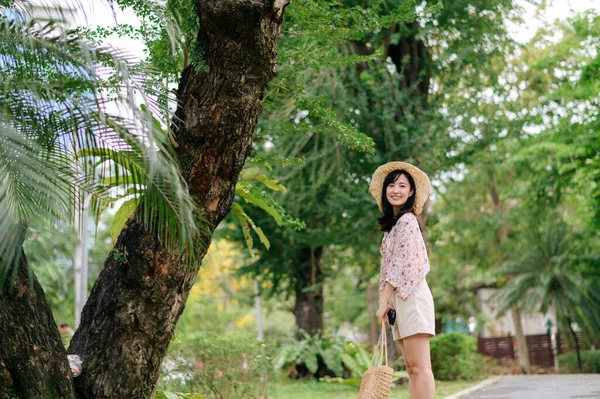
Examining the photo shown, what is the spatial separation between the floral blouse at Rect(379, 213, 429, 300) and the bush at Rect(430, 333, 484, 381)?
35.4ft

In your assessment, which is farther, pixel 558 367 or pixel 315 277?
pixel 558 367

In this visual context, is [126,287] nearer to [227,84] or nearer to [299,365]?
[227,84]

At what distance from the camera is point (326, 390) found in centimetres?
1344

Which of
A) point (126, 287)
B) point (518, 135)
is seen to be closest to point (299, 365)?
point (518, 135)

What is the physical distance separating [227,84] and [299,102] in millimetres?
2047

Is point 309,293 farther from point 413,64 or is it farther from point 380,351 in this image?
point 380,351

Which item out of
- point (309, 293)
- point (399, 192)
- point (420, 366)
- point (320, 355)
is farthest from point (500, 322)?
point (420, 366)

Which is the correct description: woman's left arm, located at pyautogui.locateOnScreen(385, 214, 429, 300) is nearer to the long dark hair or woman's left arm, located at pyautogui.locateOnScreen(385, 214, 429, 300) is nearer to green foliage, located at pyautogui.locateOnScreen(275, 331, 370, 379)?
the long dark hair

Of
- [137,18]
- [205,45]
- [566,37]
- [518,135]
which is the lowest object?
[205,45]

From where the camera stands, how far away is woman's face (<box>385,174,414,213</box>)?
18.1ft

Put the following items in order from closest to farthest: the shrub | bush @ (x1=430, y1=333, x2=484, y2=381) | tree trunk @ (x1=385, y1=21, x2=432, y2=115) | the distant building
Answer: tree trunk @ (x1=385, y1=21, x2=432, y2=115), bush @ (x1=430, y1=333, x2=484, y2=381), the shrub, the distant building

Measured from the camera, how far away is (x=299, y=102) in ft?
22.9

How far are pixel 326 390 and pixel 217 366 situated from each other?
509 centimetres

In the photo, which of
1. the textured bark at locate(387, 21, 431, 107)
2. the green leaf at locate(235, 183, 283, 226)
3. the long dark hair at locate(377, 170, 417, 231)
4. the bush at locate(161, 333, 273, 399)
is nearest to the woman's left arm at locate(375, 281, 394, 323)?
the long dark hair at locate(377, 170, 417, 231)
